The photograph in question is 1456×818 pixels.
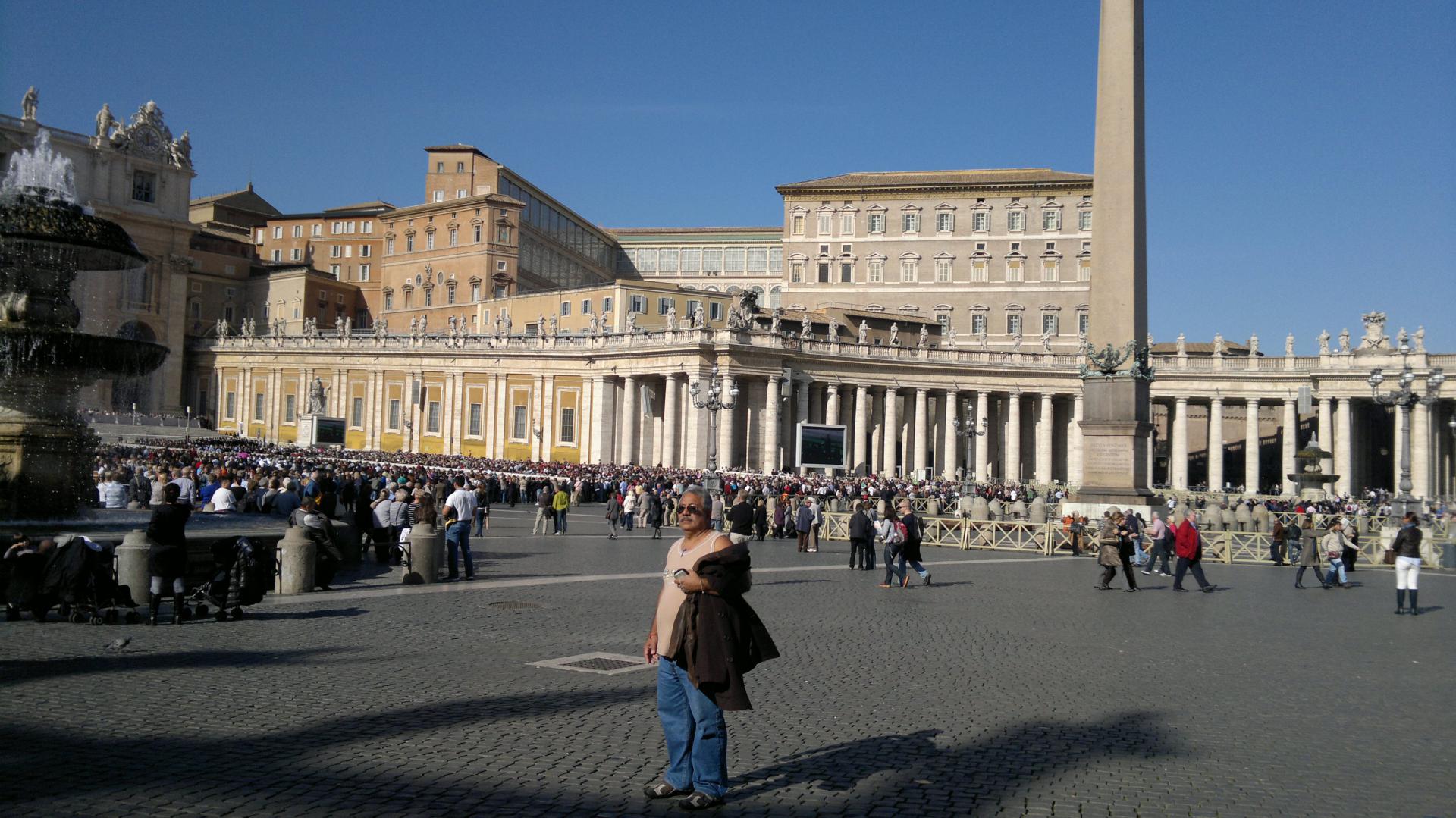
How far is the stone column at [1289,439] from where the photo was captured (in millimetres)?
52156

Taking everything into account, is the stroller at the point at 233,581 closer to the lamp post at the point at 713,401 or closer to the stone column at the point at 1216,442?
the lamp post at the point at 713,401

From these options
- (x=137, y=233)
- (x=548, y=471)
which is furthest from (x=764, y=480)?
(x=137, y=233)

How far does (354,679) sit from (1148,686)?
618 centimetres

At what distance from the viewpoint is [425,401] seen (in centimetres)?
5975

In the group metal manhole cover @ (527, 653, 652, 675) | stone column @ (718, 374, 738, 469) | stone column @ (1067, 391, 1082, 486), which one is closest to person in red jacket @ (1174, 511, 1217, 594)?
metal manhole cover @ (527, 653, 652, 675)

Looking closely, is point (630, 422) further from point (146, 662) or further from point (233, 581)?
point (146, 662)

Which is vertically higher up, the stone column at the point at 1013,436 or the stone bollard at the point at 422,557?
the stone column at the point at 1013,436

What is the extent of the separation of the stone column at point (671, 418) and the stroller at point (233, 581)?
127 ft

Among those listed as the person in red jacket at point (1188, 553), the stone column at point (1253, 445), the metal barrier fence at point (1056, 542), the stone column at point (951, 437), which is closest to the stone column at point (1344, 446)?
the stone column at point (1253, 445)

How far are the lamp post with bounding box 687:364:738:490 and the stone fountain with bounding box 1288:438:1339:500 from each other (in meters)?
22.1

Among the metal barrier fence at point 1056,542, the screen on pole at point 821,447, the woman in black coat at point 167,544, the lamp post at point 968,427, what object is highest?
the lamp post at point 968,427

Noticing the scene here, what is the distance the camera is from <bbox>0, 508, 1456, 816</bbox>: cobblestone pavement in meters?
5.45

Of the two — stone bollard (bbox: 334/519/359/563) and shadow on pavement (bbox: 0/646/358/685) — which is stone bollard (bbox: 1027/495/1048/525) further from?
shadow on pavement (bbox: 0/646/358/685)

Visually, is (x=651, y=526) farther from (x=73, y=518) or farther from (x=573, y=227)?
(x=573, y=227)
